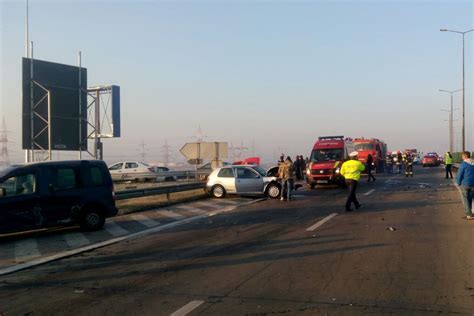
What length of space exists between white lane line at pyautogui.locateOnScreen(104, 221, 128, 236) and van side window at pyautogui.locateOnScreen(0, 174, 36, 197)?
2.20 metres

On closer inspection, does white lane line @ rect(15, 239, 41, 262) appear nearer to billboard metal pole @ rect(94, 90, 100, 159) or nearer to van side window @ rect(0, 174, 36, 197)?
van side window @ rect(0, 174, 36, 197)

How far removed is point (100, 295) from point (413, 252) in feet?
18.0

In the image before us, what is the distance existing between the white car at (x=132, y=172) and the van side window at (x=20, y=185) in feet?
87.5

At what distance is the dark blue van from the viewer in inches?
467

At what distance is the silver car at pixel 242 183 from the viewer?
2187 centimetres

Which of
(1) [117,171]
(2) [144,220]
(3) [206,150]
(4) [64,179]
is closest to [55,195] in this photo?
(4) [64,179]

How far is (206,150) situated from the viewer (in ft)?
92.8

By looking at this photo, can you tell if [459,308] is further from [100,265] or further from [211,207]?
[211,207]

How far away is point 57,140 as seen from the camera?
23047 millimetres

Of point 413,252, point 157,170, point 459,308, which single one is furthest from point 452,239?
point 157,170

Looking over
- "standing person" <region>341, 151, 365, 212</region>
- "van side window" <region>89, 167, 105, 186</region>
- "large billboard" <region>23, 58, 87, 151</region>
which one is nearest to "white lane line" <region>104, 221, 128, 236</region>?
"van side window" <region>89, 167, 105, 186</region>

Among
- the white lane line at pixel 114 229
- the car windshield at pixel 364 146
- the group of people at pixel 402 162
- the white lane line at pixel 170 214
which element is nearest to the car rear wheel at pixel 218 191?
the white lane line at pixel 170 214

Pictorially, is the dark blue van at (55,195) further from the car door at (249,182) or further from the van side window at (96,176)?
the car door at (249,182)

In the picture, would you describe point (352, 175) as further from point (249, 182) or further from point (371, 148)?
point (371, 148)
